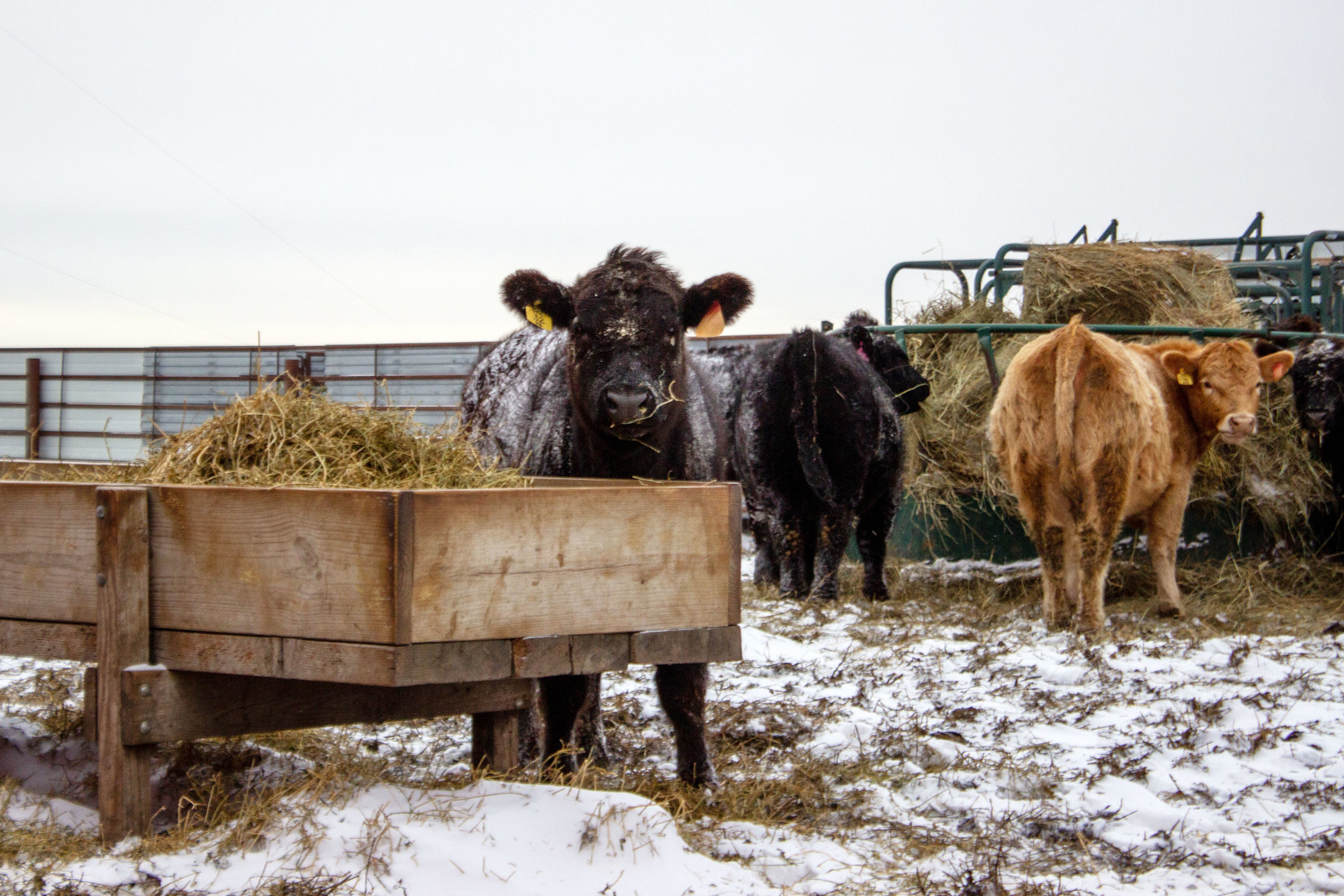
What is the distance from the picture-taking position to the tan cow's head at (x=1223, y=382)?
6.62m

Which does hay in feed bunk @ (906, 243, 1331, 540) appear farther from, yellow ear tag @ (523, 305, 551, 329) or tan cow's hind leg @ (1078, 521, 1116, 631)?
yellow ear tag @ (523, 305, 551, 329)

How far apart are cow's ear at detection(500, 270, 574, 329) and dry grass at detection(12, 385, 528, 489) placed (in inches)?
40.9

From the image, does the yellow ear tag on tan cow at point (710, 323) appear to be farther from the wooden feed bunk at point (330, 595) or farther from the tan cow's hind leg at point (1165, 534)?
the tan cow's hind leg at point (1165, 534)

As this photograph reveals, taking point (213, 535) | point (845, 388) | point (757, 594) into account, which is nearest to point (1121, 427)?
point (845, 388)

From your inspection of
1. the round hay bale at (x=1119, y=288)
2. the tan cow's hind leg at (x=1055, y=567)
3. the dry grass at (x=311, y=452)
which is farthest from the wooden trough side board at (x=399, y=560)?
the round hay bale at (x=1119, y=288)

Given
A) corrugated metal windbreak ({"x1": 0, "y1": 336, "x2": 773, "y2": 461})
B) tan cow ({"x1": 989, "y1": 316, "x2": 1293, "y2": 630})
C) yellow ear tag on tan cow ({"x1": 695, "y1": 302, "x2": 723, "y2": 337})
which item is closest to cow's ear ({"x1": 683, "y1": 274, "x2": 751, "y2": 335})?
yellow ear tag on tan cow ({"x1": 695, "y1": 302, "x2": 723, "y2": 337})

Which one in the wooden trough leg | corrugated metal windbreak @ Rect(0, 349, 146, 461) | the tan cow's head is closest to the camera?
the wooden trough leg

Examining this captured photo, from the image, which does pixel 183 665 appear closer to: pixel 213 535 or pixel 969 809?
pixel 213 535

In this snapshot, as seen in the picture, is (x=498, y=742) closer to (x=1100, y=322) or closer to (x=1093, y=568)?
(x=1093, y=568)

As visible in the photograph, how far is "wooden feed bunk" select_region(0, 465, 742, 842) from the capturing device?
2680 millimetres

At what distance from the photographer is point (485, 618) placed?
2779 millimetres

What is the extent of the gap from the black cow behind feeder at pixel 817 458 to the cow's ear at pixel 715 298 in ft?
9.16

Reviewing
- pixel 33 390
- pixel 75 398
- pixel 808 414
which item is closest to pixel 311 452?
pixel 808 414

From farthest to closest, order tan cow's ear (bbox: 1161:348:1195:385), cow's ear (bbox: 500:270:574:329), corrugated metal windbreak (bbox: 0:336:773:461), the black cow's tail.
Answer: corrugated metal windbreak (bbox: 0:336:773:461) < the black cow's tail < tan cow's ear (bbox: 1161:348:1195:385) < cow's ear (bbox: 500:270:574:329)
